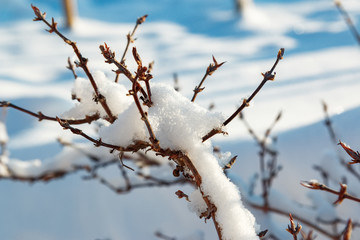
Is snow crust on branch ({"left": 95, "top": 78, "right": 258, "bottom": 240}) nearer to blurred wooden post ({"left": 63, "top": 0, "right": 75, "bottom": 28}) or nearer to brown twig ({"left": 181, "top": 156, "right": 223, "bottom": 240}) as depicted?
brown twig ({"left": 181, "top": 156, "right": 223, "bottom": 240})

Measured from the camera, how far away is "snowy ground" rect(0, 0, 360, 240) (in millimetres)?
1961

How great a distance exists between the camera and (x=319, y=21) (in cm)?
711

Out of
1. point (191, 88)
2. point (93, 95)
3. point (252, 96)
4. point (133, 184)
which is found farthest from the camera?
point (191, 88)

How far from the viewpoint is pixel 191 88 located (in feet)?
13.5

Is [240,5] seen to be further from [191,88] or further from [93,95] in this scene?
[93,95]

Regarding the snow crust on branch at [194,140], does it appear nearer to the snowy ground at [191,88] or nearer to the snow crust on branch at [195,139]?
the snow crust on branch at [195,139]

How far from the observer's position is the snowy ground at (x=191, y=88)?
6.43 ft

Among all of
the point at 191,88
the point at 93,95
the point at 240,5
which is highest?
the point at 240,5

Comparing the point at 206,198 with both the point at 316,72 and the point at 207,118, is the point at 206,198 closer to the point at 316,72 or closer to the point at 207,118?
the point at 207,118

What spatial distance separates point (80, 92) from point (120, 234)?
3.47 feet

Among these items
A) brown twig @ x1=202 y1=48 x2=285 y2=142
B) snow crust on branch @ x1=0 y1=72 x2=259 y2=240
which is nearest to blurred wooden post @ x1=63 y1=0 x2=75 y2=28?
snow crust on branch @ x1=0 y1=72 x2=259 y2=240

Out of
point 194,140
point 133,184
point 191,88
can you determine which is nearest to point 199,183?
point 194,140

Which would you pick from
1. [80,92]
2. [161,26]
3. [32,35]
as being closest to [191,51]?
[161,26]

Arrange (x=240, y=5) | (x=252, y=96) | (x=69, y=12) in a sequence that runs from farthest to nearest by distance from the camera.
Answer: (x=240, y=5) → (x=69, y=12) → (x=252, y=96)
